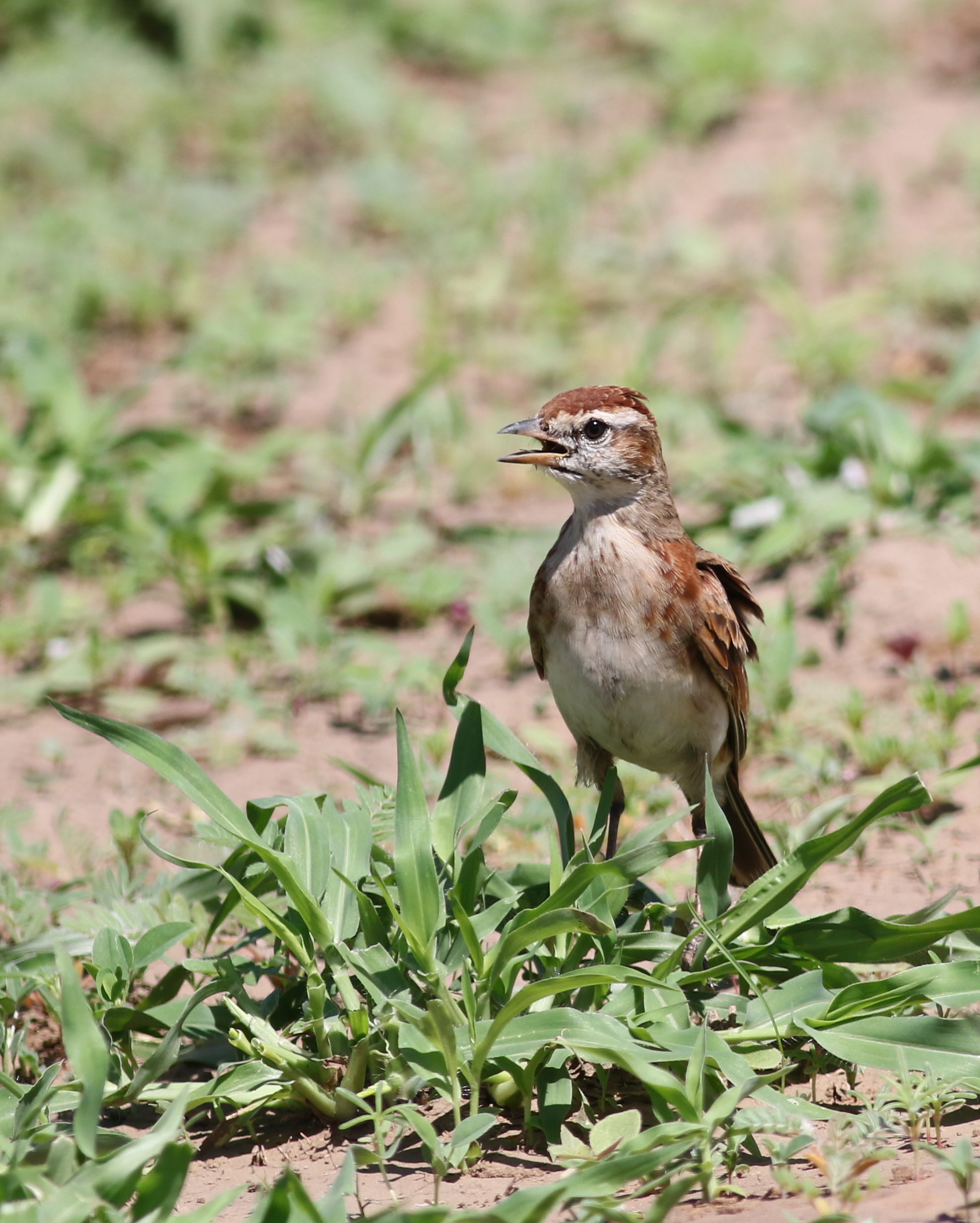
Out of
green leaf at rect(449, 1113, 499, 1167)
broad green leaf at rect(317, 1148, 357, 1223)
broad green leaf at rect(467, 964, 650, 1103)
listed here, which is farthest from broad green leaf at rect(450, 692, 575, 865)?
broad green leaf at rect(317, 1148, 357, 1223)

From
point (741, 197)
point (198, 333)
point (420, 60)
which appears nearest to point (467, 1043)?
point (198, 333)

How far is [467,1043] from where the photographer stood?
349 centimetres

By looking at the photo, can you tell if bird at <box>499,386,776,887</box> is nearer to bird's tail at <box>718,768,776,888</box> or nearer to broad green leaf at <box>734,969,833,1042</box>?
bird's tail at <box>718,768,776,888</box>

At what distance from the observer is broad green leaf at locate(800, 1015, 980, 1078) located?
3.48 metres

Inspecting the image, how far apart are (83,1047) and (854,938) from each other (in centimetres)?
183

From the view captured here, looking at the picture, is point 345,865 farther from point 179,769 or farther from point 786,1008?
point 786,1008

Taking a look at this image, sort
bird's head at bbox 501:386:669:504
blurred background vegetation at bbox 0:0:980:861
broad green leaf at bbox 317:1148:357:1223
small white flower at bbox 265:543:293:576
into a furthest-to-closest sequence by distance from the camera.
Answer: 1. small white flower at bbox 265:543:293:576
2. blurred background vegetation at bbox 0:0:980:861
3. bird's head at bbox 501:386:669:504
4. broad green leaf at bbox 317:1148:357:1223

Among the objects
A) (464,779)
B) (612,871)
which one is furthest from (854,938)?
Result: (464,779)

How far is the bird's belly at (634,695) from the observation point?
4.18m

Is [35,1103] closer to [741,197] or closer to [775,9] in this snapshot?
[741,197]

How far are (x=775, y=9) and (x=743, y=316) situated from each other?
4.10 m

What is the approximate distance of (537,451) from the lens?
4.42 m

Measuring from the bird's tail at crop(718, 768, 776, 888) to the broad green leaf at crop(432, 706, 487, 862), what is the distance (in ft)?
2.78

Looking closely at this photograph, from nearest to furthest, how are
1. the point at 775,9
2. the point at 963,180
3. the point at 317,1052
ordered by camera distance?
the point at 317,1052 → the point at 963,180 → the point at 775,9
